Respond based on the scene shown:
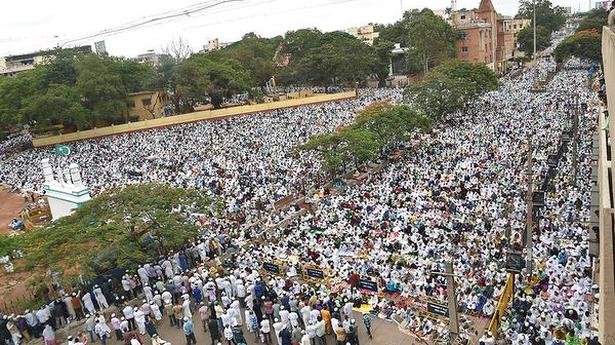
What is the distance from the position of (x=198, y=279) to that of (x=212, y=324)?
231 cm

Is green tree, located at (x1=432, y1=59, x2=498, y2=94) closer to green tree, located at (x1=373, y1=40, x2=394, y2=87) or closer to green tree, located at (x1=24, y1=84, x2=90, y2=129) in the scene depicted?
green tree, located at (x1=373, y1=40, x2=394, y2=87)

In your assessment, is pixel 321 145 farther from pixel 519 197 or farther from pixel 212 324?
pixel 212 324

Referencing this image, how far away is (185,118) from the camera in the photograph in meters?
46.4

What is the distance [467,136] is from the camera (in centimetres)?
2945

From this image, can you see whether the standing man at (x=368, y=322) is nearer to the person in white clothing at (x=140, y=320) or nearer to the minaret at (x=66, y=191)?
the person in white clothing at (x=140, y=320)

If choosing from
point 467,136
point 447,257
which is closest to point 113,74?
point 467,136

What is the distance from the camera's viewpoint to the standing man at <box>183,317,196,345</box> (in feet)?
39.4

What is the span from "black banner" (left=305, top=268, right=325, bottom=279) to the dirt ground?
19.0 metres

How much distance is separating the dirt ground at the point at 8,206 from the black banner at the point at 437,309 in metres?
22.8

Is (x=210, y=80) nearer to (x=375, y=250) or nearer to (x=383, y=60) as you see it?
(x=383, y=60)

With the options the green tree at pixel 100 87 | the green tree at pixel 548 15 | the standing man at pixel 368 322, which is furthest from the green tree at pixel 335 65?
the green tree at pixel 548 15

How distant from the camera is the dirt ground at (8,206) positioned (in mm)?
27294

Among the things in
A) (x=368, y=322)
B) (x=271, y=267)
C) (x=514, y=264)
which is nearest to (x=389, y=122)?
(x=271, y=267)

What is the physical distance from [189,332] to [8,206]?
22.5m
